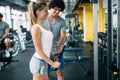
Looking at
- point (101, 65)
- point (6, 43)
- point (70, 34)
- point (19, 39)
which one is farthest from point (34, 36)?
point (70, 34)

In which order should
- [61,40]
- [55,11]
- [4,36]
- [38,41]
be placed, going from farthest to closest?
[4,36]
[61,40]
[55,11]
[38,41]

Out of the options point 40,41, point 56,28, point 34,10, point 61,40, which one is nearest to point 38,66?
point 40,41

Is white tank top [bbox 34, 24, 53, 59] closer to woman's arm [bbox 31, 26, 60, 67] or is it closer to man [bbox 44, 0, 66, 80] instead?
woman's arm [bbox 31, 26, 60, 67]

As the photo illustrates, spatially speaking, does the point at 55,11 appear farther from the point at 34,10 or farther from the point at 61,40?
the point at 34,10

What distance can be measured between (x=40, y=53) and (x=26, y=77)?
2998 mm

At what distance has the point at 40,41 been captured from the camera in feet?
6.53

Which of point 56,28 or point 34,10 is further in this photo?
point 56,28

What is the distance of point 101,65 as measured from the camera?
19.8 ft

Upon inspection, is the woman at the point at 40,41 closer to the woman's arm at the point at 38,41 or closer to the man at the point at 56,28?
the woman's arm at the point at 38,41

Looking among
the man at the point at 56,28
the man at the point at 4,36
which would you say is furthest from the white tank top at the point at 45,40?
the man at the point at 4,36

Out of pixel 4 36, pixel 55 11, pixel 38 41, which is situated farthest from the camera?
pixel 4 36

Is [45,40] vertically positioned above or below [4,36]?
above

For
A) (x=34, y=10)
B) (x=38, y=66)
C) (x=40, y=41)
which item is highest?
(x=34, y=10)

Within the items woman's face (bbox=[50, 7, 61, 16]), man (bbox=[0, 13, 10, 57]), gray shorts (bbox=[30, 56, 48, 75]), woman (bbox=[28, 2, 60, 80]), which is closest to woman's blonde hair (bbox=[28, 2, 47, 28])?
woman (bbox=[28, 2, 60, 80])
